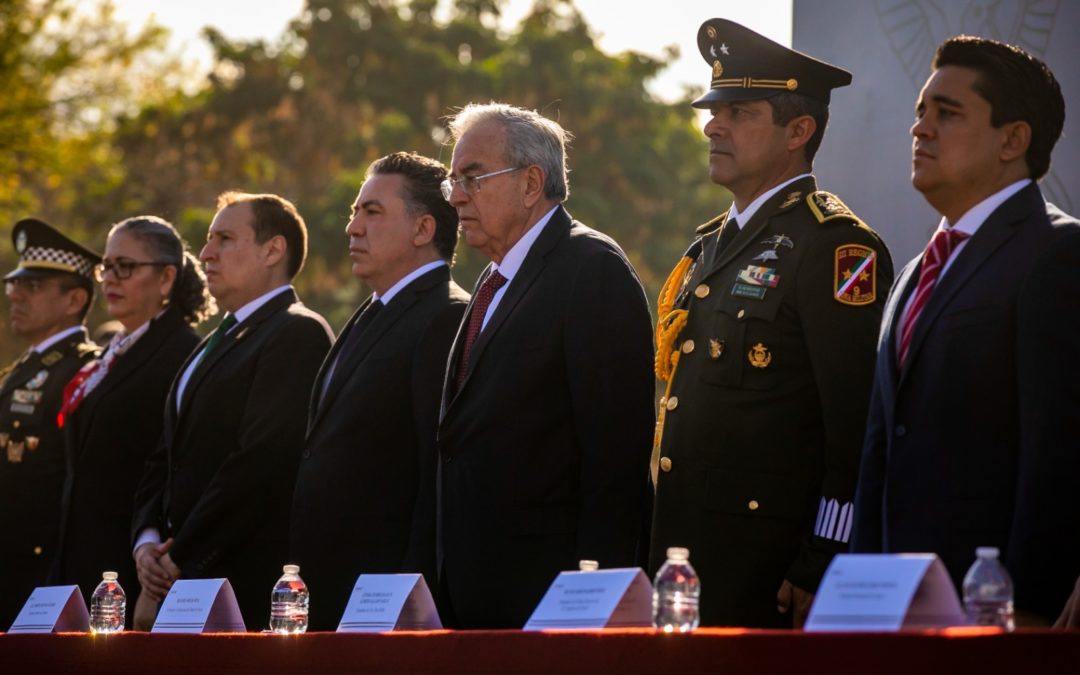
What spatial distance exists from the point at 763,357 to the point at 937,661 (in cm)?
170

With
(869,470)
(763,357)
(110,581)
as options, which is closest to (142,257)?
(110,581)

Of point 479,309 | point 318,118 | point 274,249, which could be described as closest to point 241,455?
point 274,249

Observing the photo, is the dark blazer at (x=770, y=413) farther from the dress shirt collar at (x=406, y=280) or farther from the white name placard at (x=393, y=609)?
the dress shirt collar at (x=406, y=280)

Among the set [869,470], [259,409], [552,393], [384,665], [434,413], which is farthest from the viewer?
[259,409]

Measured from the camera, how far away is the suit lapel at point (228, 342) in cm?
571

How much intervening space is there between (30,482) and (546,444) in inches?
131

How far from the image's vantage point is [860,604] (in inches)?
103

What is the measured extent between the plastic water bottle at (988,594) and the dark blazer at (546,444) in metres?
1.49

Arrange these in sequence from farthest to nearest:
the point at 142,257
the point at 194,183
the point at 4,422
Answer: the point at 194,183
the point at 4,422
the point at 142,257

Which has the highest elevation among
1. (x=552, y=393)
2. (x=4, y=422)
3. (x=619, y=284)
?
(x=619, y=284)

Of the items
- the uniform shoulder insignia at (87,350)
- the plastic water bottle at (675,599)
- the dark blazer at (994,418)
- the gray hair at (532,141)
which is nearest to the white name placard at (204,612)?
the plastic water bottle at (675,599)

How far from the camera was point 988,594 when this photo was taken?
2686 millimetres

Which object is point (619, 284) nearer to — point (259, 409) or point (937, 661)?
point (259, 409)

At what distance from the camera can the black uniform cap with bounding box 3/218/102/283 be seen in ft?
24.3
